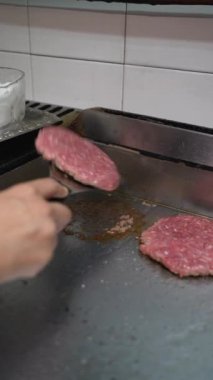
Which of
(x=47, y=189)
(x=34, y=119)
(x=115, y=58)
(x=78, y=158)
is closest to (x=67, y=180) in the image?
(x=78, y=158)

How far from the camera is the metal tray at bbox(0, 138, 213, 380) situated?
57 cm

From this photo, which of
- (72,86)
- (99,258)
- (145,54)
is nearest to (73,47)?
(72,86)

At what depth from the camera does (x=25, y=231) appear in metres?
0.57

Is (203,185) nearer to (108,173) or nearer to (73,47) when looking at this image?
(108,173)

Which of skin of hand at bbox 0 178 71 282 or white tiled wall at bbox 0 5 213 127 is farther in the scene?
white tiled wall at bbox 0 5 213 127

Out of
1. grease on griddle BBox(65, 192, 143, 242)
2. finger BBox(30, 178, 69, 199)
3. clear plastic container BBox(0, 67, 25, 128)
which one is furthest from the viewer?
clear plastic container BBox(0, 67, 25, 128)

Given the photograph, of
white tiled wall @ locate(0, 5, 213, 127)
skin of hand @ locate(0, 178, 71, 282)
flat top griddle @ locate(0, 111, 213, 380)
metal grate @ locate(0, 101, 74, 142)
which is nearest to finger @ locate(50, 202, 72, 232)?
skin of hand @ locate(0, 178, 71, 282)

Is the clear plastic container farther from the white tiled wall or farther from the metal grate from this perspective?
the white tiled wall

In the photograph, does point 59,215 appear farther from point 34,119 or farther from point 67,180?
point 34,119

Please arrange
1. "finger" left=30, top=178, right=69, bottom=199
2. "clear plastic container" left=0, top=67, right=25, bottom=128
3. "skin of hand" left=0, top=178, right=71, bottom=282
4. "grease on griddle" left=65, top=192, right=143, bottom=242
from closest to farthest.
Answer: "skin of hand" left=0, top=178, right=71, bottom=282
"finger" left=30, top=178, right=69, bottom=199
"grease on griddle" left=65, top=192, right=143, bottom=242
"clear plastic container" left=0, top=67, right=25, bottom=128

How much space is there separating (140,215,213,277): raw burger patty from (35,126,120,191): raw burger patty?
0.14 m

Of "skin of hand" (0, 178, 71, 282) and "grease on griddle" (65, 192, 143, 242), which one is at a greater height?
"skin of hand" (0, 178, 71, 282)

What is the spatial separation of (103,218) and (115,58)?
19.6 inches

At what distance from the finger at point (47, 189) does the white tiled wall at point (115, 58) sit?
513 millimetres
